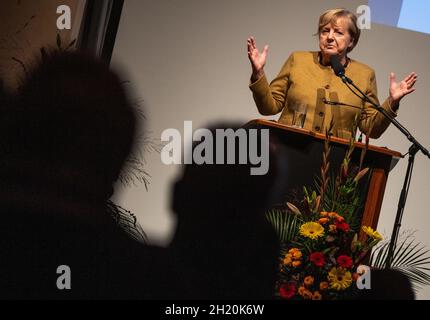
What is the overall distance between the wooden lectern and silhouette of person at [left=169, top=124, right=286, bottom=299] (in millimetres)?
58

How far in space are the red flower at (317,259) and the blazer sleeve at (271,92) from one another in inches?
30.4

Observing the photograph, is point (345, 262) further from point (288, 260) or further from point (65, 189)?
point (65, 189)

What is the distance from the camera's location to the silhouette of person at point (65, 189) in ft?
7.13

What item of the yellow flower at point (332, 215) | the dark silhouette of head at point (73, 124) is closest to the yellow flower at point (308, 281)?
the yellow flower at point (332, 215)

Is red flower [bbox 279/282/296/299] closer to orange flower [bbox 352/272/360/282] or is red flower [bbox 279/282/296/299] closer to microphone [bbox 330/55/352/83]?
orange flower [bbox 352/272/360/282]

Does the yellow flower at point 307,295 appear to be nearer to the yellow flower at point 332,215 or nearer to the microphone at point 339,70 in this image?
the yellow flower at point 332,215

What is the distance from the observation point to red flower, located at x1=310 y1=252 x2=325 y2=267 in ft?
6.97

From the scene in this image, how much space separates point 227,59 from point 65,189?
144 centimetres

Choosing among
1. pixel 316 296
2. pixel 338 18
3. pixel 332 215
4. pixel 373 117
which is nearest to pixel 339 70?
pixel 373 117

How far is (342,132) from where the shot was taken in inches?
103

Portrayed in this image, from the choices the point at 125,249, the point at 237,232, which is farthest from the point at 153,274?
the point at 237,232

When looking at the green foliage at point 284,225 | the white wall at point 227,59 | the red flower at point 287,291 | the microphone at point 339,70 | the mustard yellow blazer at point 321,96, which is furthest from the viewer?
the white wall at point 227,59

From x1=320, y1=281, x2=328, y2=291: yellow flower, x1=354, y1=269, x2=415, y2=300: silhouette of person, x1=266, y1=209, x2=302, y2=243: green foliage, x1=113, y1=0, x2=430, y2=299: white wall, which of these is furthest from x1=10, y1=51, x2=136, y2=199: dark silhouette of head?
x1=354, y1=269, x2=415, y2=300: silhouette of person

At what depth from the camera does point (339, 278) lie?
212cm
